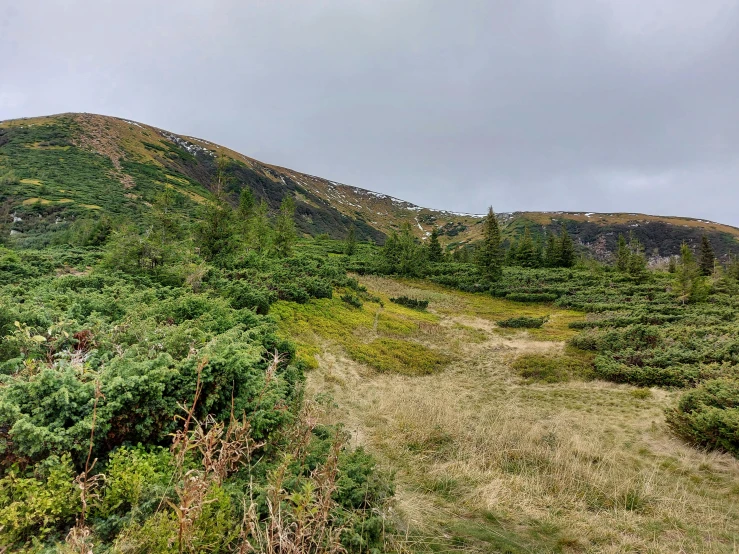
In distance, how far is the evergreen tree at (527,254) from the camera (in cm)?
5125

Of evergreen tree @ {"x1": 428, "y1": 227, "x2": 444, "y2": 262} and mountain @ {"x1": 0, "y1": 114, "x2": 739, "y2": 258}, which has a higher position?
mountain @ {"x1": 0, "y1": 114, "x2": 739, "y2": 258}

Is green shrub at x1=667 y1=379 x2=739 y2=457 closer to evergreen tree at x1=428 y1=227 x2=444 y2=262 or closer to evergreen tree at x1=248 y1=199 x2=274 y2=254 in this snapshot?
evergreen tree at x1=248 y1=199 x2=274 y2=254

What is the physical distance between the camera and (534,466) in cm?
616

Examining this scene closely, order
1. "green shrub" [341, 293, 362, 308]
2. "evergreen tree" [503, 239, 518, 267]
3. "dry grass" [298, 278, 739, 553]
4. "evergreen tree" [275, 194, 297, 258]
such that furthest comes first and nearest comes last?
"evergreen tree" [503, 239, 518, 267] < "evergreen tree" [275, 194, 297, 258] < "green shrub" [341, 293, 362, 308] < "dry grass" [298, 278, 739, 553]

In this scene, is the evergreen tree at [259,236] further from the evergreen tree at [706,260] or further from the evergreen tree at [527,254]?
the evergreen tree at [706,260]

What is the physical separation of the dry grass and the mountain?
1525 cm

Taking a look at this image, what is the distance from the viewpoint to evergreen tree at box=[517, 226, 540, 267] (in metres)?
51.2

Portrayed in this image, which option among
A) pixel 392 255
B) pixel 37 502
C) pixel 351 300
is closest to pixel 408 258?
pixel 392 255

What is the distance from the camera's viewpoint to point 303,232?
84125mm

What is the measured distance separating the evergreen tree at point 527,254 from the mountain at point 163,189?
27.1 metres

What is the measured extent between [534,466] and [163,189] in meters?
55.0

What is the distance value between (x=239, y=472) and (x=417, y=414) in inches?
207

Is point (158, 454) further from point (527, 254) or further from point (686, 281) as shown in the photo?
point (527, 254)

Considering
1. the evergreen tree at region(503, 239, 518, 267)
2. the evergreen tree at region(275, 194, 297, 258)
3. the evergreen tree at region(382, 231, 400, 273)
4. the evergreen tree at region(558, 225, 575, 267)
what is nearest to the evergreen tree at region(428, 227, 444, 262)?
the evergreen tree at region(503, 239, 518, 267)
